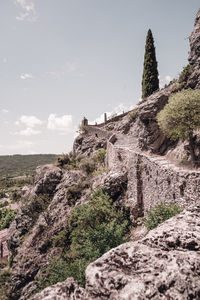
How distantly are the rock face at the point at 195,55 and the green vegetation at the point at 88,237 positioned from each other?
697 inches

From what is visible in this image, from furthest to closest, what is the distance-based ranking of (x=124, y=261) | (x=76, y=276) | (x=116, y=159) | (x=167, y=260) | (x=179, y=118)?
(x=116, y=159), (x=179, y=118), (x=76, y=276), (x=124, y=261), (x=167, y=260)

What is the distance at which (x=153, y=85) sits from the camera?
37625 mm

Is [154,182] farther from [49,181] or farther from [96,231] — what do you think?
[49,181]

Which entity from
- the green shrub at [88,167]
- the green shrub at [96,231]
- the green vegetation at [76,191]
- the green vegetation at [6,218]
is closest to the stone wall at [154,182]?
the green shrub at [96,231]

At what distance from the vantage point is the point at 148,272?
3.77 metres

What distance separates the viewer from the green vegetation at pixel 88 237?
1330cm

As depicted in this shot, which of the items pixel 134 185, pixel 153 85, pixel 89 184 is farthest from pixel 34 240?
pixel 153 85

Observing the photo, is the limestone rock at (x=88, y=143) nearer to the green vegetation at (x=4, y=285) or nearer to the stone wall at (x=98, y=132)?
the stone wall at (x=98, y=132)

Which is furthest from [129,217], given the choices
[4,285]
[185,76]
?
[4,285]

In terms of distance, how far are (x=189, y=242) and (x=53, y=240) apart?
1013 inches

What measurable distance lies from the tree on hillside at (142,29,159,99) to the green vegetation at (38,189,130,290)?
90.0 feet

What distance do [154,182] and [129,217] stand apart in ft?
20.2

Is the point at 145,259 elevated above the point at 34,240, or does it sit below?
above

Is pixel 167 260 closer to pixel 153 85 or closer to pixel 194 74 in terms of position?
pixel 194 74
